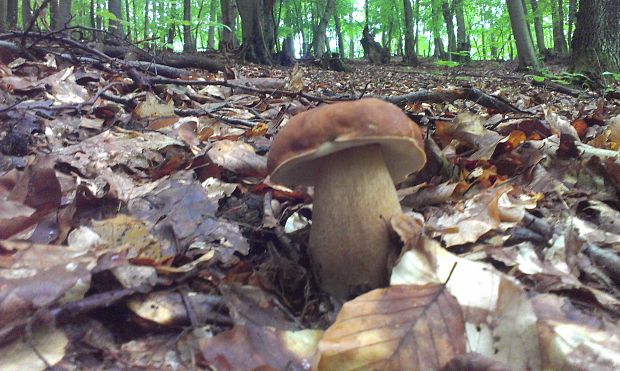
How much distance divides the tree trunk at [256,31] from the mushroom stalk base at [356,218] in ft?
31.8

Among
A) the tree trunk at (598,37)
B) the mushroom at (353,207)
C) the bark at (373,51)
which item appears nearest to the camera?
the mushroom at (353,207)

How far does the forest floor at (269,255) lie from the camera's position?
3.91 feet

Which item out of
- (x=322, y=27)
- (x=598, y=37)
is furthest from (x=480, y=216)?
(x=322, y=27)

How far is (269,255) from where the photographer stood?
1.88 meters

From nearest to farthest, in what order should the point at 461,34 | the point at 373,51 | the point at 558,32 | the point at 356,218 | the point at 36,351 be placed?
1. the point at 36,351
2. the point at 356,218
3. the point at 373,51
4. the point at 461,34
5. the point at 558,32

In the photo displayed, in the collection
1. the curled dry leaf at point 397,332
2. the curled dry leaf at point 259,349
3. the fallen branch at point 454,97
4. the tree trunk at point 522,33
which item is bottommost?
the curled dry leaf at point 259,349

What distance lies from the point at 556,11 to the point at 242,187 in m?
25.7

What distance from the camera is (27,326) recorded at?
1.14 m

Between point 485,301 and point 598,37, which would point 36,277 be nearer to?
point 485,301

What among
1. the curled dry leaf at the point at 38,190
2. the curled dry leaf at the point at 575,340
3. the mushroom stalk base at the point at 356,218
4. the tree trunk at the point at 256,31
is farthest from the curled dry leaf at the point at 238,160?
the tree trunk at the point at 256,31

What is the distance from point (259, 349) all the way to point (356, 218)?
56 cm

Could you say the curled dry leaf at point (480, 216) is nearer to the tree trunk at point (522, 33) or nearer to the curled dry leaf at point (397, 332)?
the curled dry leaf at point (397, 332)

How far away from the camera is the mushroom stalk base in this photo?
1.59 metres

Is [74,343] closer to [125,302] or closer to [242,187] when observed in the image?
[125,302]
